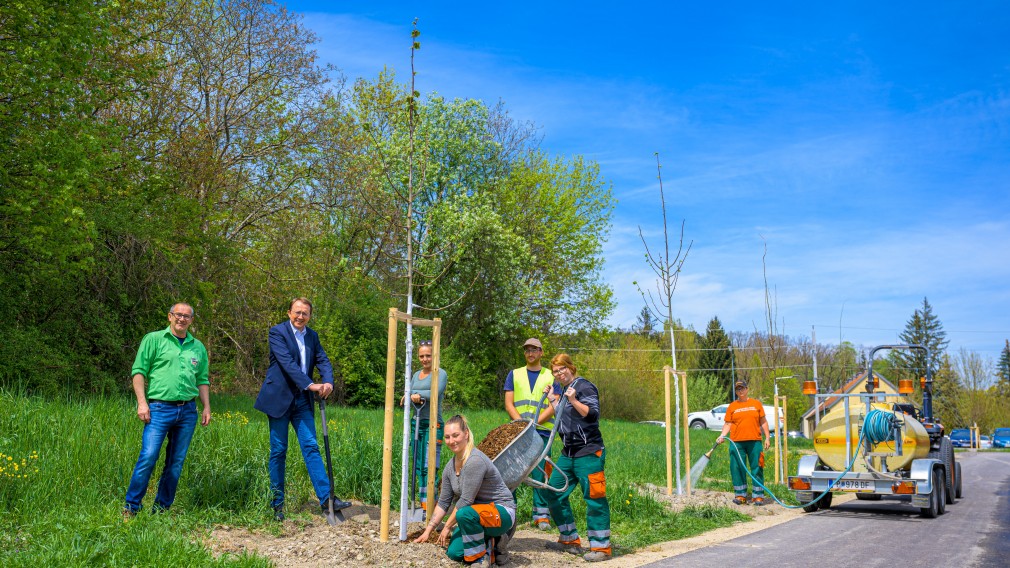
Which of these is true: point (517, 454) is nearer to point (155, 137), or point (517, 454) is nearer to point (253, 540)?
point (253, 540)

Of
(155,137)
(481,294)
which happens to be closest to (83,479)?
(155,137)

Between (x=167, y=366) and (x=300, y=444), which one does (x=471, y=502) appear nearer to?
(x=300, y=444)

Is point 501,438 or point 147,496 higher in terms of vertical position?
point 501,438

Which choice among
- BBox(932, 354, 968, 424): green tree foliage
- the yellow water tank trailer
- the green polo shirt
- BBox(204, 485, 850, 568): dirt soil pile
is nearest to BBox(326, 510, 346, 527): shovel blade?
BBox(204, 485, 850, 568): dirt soil pile

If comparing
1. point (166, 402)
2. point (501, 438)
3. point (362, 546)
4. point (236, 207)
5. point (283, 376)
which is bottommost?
point (362, 546)

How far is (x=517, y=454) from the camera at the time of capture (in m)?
6.86

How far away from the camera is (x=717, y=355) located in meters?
68.6

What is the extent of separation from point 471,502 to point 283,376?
232 cm

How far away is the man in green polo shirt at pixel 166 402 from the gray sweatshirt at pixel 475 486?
8.23ft

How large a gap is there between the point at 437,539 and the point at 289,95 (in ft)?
63.9

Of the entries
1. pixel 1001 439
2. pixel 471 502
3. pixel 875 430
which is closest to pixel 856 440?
pixel 875 430

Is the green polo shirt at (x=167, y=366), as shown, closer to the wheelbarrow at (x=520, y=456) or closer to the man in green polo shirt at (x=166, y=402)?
the man in green polo shirt at (x=166, y=402)

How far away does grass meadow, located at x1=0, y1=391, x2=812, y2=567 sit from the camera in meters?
5.70

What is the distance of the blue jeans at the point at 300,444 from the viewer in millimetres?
7398
